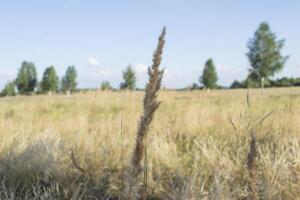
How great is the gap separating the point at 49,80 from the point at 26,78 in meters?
4.16

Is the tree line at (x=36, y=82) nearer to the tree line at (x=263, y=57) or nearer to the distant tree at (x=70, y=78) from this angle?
the distant tree at (x=70, y=78)

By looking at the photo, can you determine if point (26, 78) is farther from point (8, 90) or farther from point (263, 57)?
point (263, 57)

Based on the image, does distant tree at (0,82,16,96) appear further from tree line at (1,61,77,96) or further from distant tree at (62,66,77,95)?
distant tree at (62,66,77,95)

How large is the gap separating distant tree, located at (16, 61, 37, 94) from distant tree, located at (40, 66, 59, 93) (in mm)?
2715

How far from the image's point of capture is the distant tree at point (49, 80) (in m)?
56.3

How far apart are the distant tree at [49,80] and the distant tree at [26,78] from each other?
8.91 feet

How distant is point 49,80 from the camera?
56.3 m

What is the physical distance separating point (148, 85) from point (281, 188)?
121 inches

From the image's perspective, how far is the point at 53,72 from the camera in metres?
56.9

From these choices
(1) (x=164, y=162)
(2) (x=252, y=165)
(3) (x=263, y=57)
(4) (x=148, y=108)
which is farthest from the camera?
(3) (x=263, y=57)

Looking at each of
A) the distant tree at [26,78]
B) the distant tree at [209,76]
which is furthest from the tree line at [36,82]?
the distant tree at [209,76]

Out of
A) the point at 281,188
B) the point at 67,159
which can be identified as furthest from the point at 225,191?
the point at 67,159

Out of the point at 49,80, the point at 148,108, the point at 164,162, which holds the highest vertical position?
the point at 49,80

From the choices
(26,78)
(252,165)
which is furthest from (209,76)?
(252,165)
